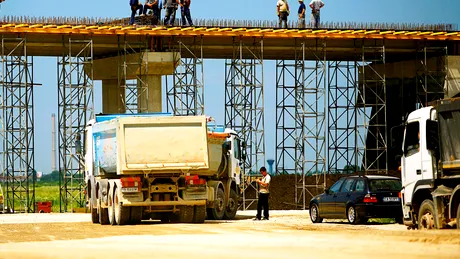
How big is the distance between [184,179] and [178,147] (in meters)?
1.02

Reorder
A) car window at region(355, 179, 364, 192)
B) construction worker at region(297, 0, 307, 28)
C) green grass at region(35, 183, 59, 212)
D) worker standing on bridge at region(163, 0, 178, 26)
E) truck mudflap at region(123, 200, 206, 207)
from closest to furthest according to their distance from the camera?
car window at region(355, 179, 364, 192) < truck mudflap at region(123, 200, 206, 207) < worker standing on bridge at region(163, 0, 178, 26) < construction worker at region(297, 0, 307, 28) < green grass at region(35, 183, 59, 212)

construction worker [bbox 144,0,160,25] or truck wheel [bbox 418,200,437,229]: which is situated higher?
construction worker [bbox 144,0,160,25]

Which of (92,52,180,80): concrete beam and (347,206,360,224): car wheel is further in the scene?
(92,52,180,80): concrete beam

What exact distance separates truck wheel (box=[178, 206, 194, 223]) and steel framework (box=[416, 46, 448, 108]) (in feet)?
77.3

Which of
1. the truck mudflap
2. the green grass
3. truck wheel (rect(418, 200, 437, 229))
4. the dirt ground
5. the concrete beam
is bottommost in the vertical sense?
the dirt ground

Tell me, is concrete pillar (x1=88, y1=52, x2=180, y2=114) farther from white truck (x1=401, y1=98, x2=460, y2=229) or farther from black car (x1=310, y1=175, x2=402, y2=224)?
white truck (x1=401, y1=98, x2=460, y2=229)

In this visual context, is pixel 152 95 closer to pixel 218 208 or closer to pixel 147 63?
pixel 147 63

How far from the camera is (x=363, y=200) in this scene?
33.3m

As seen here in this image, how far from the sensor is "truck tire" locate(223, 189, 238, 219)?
38562 millimetres

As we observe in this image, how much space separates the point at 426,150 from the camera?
1066 inches

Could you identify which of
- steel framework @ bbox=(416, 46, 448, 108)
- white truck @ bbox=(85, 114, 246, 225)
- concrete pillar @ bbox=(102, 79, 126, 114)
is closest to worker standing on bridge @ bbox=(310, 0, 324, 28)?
steel framework @ bbox=(416, 46, 448, 108)

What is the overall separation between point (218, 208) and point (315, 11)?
2154 centimetres

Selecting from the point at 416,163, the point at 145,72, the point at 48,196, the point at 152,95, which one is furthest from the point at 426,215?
the point at 48,196

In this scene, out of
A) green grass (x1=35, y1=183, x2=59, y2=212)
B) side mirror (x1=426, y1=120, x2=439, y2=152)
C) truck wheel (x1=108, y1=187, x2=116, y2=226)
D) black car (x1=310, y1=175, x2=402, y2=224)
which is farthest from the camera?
green grass (x1=35, y1=183, x2=59, y2=212)
